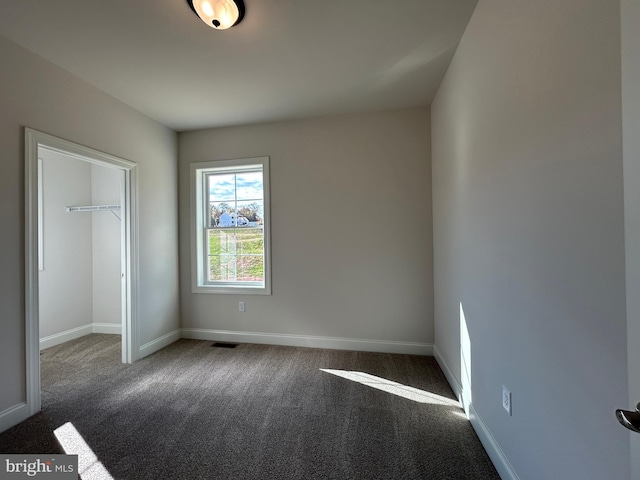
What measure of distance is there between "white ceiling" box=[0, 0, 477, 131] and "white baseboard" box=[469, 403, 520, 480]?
8.56 ft

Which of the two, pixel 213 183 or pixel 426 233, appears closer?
pixel 426 233

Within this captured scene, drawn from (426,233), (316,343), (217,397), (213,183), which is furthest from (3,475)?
(426,233)

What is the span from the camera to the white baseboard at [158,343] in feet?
9.79

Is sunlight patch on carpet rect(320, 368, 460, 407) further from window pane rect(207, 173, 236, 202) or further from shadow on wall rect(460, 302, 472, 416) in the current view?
window pane rect(207, 173, 236, 202)

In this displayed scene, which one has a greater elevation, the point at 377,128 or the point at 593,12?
the point at 377,128

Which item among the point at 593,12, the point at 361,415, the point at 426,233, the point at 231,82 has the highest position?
the point at 231,82

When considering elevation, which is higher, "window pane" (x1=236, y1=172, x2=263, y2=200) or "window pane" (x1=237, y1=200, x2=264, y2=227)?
→ "window pane" (x1=236, y1=172, x2=263, y2=200)

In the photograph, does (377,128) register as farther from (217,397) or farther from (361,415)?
(217,397)

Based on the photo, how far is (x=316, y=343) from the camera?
Result: 3197mm

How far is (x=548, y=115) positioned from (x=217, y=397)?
2.74 m

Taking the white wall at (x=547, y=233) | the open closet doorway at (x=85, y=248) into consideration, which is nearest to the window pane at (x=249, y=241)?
the open closet doorway at (x=85, y=248)

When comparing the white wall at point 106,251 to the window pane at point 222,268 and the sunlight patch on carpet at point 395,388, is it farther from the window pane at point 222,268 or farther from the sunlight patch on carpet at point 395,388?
the sunlight patch on carpet at point 395,388

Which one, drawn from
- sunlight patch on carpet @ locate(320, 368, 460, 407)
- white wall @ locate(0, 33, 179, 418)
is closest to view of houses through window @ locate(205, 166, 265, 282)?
white wall @ locate(0, 33, 179, 418)

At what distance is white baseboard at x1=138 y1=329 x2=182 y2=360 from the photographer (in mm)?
2984
